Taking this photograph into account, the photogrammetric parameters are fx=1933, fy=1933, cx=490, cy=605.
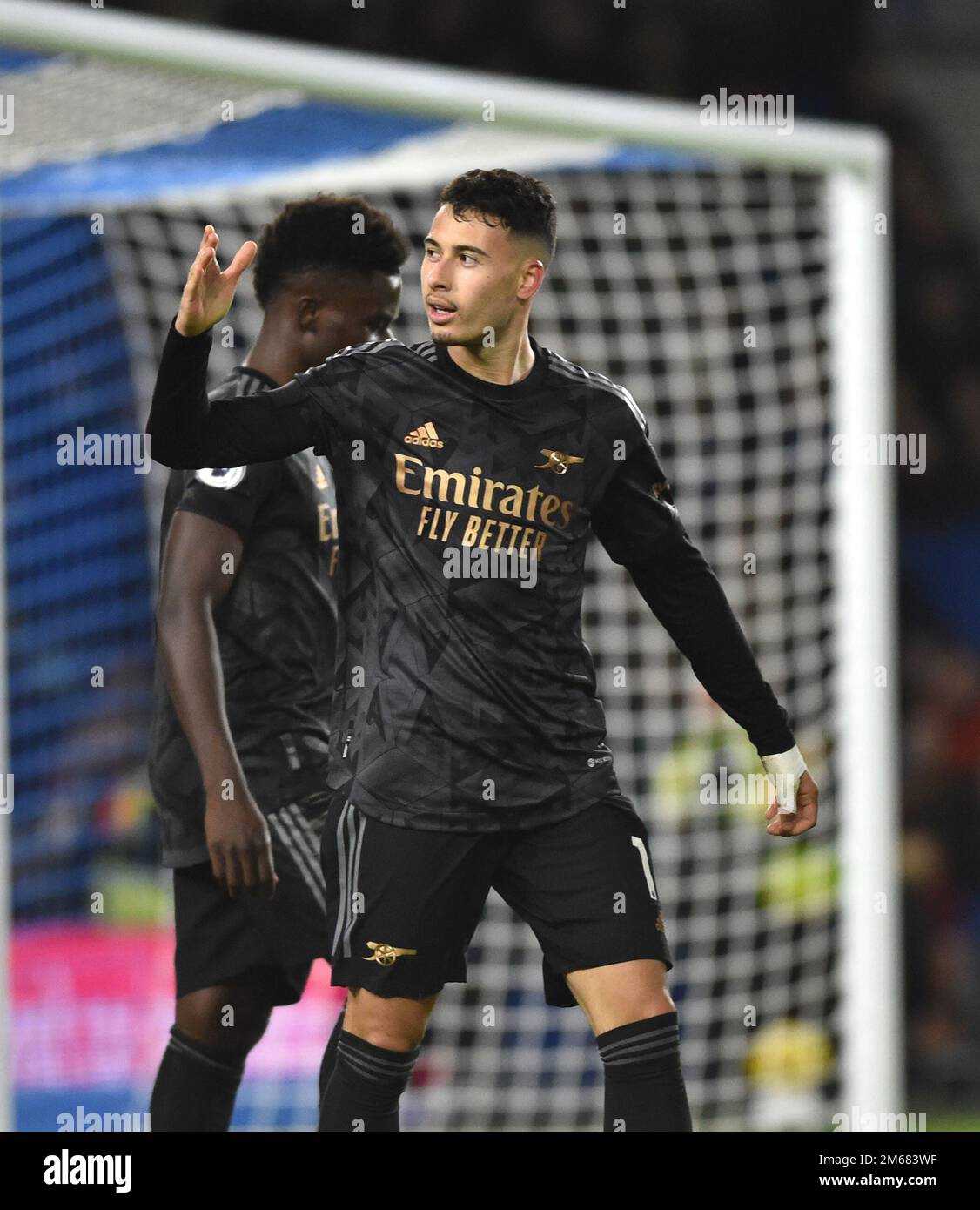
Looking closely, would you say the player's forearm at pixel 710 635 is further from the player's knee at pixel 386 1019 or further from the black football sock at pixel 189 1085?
the black football sock at pixel 189 1085

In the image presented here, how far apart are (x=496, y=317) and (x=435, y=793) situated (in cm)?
61

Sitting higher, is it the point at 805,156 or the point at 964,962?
the point at 805,156

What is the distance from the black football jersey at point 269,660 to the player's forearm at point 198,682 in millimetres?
140

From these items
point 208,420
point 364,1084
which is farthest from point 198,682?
point 364,1084

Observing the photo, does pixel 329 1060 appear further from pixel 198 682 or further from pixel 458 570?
pixel 458 570

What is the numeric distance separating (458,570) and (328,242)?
0.70 m

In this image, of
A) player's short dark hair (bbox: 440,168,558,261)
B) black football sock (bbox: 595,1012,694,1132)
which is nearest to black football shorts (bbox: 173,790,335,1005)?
black football sock (bbox: 595,1012,694,1132)

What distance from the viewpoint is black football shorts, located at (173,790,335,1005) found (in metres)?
2.85

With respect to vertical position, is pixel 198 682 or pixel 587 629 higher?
pixel 587 629

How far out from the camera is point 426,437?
2.45 metres

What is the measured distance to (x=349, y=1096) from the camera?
2457 mm

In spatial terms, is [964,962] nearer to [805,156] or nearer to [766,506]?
[766,506]

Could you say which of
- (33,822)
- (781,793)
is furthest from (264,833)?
(33,822)

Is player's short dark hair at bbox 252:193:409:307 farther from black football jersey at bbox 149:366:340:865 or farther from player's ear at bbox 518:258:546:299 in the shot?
player's ear at bbox 518:258:546:299
